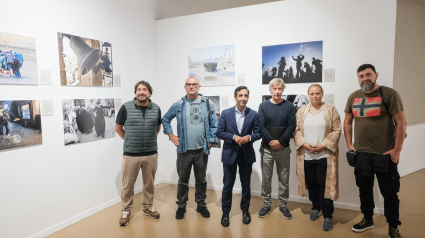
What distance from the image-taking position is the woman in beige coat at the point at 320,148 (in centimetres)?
338

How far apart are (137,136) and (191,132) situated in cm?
70

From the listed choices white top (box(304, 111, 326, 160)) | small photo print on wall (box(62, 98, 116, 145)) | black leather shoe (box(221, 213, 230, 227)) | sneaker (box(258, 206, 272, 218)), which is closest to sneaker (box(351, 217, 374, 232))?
white top (box(304, 111, 326, 160))

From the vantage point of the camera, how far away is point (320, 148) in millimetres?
3379

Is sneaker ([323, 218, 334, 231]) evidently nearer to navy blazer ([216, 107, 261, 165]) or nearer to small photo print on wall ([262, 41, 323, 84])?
navy blazer ([216, 107, 261, 165])

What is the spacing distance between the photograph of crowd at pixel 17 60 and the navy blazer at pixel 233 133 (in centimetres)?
229

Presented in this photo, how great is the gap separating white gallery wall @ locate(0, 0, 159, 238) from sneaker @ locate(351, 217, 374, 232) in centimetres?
317

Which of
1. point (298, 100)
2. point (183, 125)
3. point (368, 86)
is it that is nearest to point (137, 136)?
point (183, 125)

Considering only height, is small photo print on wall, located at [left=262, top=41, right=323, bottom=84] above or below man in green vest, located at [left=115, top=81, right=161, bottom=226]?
above

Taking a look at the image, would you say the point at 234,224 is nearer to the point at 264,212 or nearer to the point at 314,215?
the point at 264,212

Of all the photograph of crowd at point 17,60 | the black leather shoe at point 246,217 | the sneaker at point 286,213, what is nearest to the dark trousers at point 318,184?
the sneaker at point 286,213

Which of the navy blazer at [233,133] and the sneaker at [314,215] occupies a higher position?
the navy blazer at [233,133]

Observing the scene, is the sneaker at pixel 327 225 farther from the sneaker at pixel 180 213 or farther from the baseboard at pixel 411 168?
the baseboard at pixel 411 168

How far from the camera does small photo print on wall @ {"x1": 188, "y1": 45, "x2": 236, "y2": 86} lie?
4617 millimetres

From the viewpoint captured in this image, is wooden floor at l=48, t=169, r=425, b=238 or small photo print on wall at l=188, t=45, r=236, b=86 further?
small photo print on wall at l=188, t=45, r=236, b=86
